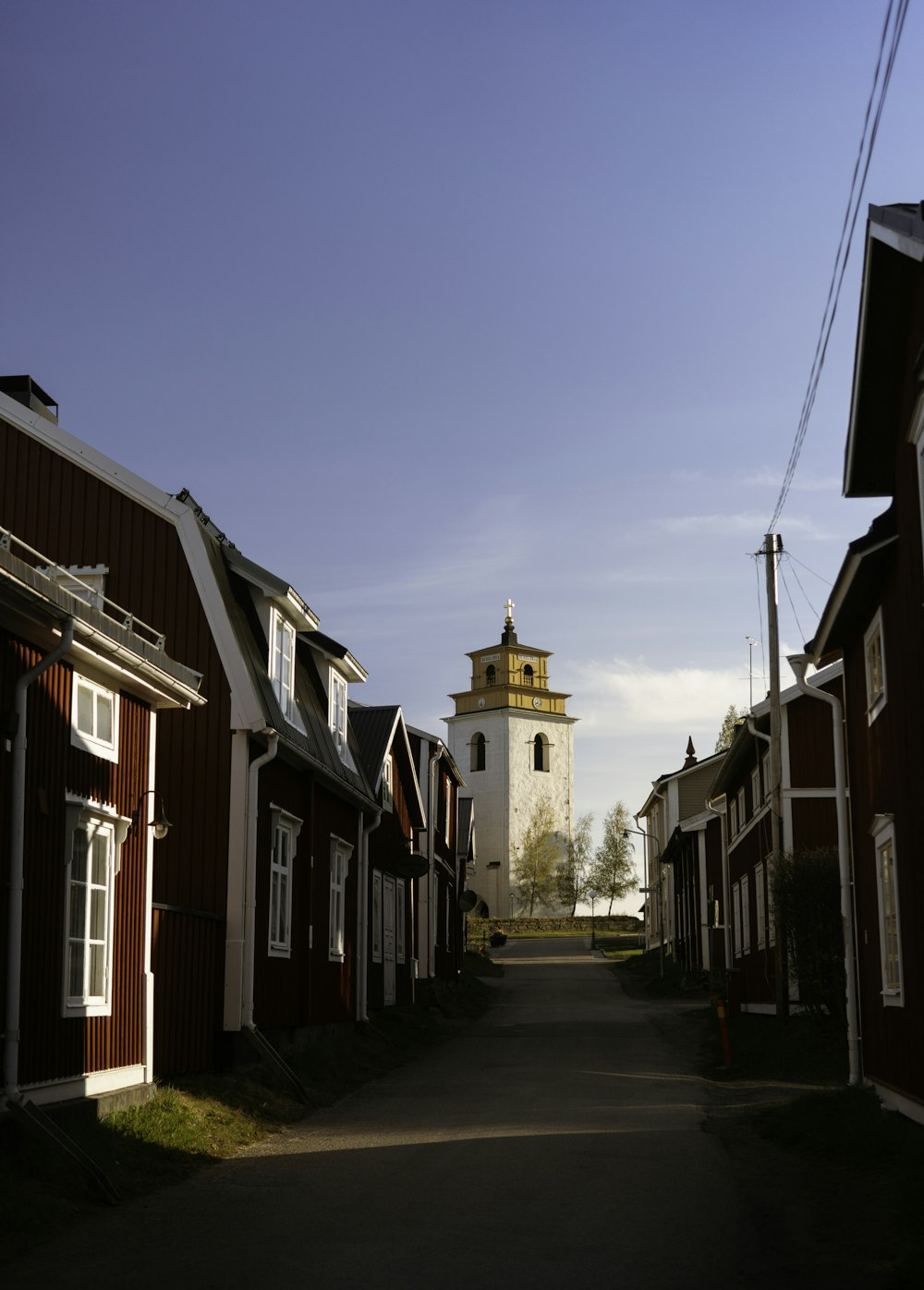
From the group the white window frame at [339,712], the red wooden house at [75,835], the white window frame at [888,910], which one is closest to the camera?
the red wooden house at [75,835]

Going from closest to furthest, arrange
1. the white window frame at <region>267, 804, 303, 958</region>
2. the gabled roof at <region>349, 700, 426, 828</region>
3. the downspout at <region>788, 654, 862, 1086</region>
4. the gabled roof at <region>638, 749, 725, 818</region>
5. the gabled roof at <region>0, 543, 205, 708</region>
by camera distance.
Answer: the gabled roof at <region>0, 543, 205, 708</region> → the downspout at <region>788, 654, 862, 1086</region> → the white window frame at <region>267, 804, 303, 958</region> → the gabled roof at <region>349, 700, 426, 828</region> → the gabled roof at <region>638, 749, 725, 818</region>

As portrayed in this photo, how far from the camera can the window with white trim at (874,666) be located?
13.0 meters

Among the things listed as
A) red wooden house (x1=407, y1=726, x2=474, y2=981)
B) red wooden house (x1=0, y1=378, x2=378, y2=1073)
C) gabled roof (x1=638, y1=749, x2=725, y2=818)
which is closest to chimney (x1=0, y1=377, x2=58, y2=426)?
red wooden house (x1=0, y1=378, x2=378, y2=1073)

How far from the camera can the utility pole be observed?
887 inches

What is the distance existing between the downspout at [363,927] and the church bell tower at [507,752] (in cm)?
6825

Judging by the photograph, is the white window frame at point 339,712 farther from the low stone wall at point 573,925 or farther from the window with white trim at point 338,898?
the low stone wall at point 573,925

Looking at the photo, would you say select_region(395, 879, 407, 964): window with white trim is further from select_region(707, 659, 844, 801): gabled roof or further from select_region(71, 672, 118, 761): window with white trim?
select_region(71, 672, 118, 761): window with white trim

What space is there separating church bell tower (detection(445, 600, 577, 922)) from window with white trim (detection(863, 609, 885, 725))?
7867 centimetres

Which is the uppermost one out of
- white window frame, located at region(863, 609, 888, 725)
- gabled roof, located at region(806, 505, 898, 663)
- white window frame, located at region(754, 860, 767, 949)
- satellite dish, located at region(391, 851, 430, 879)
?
gabled roof, located at region(806, 505, 898, 663)

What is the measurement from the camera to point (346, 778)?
21734 millimetres

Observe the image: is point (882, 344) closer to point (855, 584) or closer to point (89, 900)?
point (855, 584)

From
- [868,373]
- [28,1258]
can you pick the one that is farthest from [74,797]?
[868,373]

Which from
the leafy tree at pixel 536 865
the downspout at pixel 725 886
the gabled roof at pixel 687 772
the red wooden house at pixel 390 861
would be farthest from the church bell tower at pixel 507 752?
the red wooden house at pixel 390 861

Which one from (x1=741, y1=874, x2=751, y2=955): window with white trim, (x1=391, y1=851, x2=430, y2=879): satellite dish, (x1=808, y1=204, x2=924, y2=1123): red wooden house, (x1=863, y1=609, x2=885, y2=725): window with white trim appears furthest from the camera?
(x1=741, y1=874, x2=751, y2=955): window with white trim
